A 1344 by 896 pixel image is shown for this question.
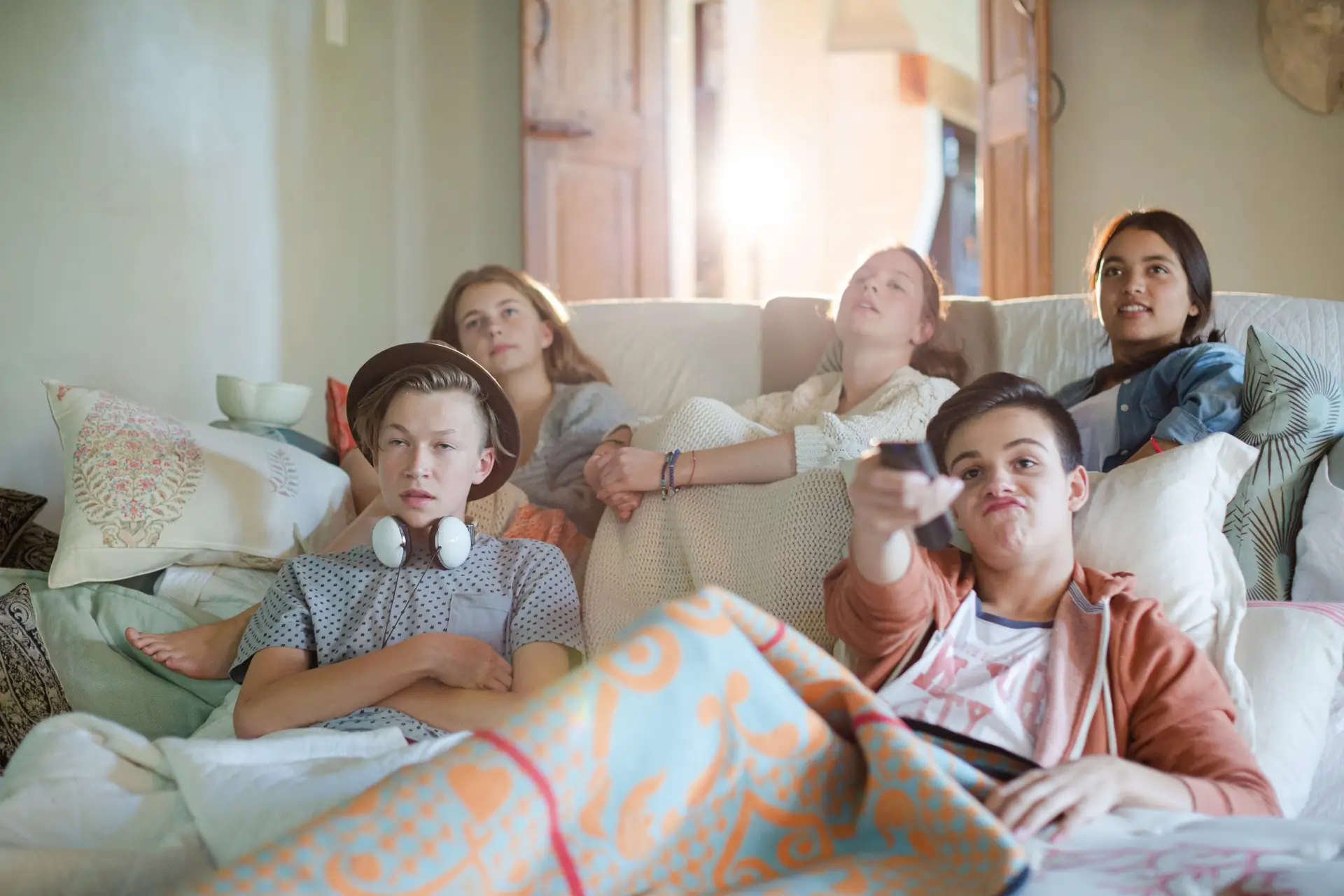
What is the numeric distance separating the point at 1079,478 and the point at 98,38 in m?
2.37

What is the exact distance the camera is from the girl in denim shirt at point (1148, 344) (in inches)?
63.1

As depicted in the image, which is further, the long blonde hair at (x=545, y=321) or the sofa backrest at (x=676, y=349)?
the sofa backrest at (x=676, y=349)

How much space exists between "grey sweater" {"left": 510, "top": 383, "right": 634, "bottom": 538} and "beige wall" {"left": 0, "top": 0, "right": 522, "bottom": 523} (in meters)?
1.21

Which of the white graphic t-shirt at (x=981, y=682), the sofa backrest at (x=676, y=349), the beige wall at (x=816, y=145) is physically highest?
the beige wall at (x=816, y=145)

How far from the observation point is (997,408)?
48.6 inches

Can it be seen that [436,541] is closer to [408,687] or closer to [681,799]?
[408,687]

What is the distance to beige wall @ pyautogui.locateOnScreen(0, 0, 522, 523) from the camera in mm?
2361

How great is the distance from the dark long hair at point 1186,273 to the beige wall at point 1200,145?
205cm

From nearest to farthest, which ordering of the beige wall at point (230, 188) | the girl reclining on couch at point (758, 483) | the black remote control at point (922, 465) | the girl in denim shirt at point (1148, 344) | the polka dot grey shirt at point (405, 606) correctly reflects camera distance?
1. the black remote control at point (922, 465)
2. the polka dot grey shirt at point (405, 606)
3. the girl reclining on couch at point (758, 483)
4. the girl in denim shirt at point (1148, 344)
5. the beige wall at point (230, 188)

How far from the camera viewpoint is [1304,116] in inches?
141

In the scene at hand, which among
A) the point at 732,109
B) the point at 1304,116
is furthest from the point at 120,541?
the point at 732,109

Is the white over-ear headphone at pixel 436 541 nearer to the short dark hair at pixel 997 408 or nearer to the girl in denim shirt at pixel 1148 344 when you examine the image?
the short dark hair at pixel 997 408

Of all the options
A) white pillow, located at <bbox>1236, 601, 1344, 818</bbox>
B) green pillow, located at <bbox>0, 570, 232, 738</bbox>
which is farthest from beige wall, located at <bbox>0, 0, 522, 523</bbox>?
white pillow, located at <bbox>1236, 601, 1344, 818</bbox>

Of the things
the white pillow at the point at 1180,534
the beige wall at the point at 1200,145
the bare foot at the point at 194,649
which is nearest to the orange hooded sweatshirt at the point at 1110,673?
the white pillow at the point at 1180,534
